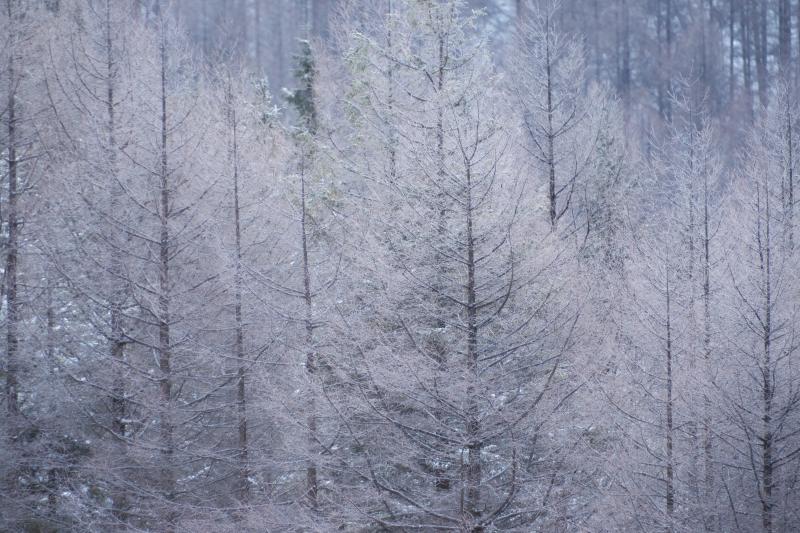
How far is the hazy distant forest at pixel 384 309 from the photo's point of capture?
9.34 m

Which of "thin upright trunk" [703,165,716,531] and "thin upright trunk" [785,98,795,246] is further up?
"thin upright trunk" [785,98,795,246]

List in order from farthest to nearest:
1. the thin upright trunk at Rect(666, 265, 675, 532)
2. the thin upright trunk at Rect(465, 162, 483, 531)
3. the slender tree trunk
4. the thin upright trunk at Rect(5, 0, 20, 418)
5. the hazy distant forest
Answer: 1. the thin upright trunk at Rect(5, 0, 20, 418)
2. the slender tree trunk
3. the thin upright trunk at Rect(666, 265, 675, 532)
4. the hazy distant forest
5. the thin upright trunk at Rect(465, 162, 483, 531)

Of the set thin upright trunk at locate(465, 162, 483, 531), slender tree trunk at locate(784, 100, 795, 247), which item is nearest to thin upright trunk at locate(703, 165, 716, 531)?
slender tree trunk at locate(784, 100, 795, 247)

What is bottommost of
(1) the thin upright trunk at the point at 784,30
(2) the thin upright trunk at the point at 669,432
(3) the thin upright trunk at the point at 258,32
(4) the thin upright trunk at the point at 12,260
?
(2) the thin upright trunk at the point at 669,432

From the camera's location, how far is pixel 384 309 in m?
9.68

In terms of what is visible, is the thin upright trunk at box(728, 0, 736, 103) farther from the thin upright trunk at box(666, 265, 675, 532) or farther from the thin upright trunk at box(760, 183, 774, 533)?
the thin upright trunk at box(760, 183, 774, 533)

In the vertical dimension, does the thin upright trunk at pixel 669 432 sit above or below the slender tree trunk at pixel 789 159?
below

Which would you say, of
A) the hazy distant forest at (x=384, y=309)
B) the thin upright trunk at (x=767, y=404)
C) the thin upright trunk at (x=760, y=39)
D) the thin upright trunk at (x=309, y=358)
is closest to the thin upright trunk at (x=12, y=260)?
the hazy distant forest at (x=384, y=309)

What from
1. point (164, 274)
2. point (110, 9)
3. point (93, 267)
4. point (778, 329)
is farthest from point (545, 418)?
point (110, 9)

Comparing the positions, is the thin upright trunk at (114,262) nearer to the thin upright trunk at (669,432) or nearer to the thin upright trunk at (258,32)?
the thin upright trunk at (669,432)

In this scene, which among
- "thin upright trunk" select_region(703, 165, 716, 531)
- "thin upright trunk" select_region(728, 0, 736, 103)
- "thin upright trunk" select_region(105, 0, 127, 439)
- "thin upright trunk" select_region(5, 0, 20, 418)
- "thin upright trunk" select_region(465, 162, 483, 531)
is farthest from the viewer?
"thin upright trunk" select_region(728, 0, 736, 103)

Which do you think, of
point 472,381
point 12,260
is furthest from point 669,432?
point 12,260

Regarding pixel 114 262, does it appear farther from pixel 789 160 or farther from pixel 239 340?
pixel 789 160

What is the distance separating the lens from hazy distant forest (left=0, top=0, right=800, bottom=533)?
9344 millimetres
